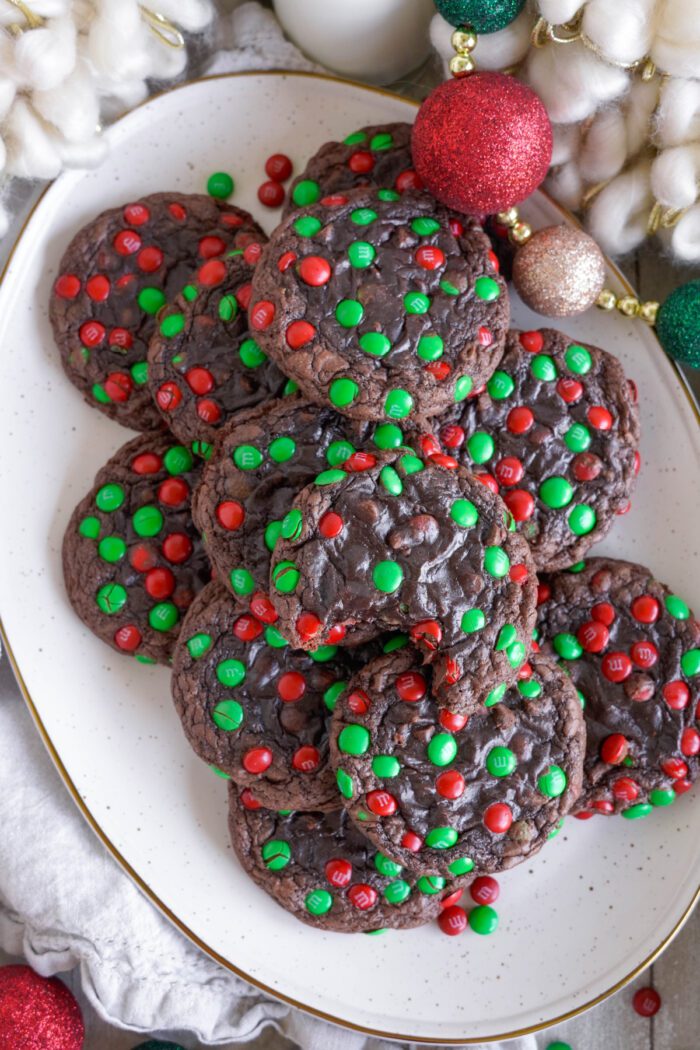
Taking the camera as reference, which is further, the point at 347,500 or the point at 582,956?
the point at 582,956

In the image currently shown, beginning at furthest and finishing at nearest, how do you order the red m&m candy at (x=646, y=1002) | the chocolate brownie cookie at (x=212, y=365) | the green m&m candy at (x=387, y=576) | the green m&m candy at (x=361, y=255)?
the red m&m candy at (x=646, y=1002) → the chocolate brownie cookie at (x=212, y=365) → the green m&m candy at (x=361, y=255) → the green m&m candy at (x=387, y=576)

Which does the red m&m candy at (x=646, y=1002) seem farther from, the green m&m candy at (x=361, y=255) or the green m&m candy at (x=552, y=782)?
the green m&m candy at (x=361, y=255)

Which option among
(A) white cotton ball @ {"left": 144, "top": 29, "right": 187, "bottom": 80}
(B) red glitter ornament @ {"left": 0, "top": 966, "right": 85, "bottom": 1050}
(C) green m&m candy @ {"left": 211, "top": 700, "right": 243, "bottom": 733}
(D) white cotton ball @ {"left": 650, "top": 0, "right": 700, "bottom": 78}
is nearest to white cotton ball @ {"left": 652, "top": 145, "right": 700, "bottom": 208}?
(D) white cotton ball @ {"left": 650, "top": 0, "right": 700, "bottom": 78}

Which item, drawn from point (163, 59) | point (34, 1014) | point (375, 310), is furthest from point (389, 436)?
point (34, 1014)

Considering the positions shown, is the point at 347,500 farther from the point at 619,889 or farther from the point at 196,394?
the point at 619,889

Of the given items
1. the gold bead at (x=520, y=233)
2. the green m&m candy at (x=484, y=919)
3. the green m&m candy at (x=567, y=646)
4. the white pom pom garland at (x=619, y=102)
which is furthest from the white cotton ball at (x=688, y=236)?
the green m&m candy at (x=484, y=919)

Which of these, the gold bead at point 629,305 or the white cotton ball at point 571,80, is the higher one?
the white cotton ball at point 571,80

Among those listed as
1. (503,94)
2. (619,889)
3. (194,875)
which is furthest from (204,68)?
(619,889)
